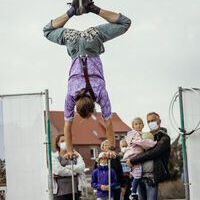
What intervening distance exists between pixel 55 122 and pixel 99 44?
69252 mm

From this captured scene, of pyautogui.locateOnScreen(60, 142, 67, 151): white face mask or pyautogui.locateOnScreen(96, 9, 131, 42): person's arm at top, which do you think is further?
pyautogui.locateOnScreen(60, 142, 67, 151): white face mask

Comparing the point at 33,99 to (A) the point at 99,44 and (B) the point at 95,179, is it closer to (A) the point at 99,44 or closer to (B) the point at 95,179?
(B) the point at 95,179

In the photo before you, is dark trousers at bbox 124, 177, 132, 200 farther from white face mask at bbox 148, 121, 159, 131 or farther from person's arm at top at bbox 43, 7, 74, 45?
person's arm at top at bbox 43, 7, 74, 45

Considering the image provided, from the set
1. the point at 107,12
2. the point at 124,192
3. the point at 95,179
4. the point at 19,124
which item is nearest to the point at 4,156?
the point at 19,124

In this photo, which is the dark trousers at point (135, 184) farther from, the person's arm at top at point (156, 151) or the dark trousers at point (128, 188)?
the dark trousers at point (128, 188)

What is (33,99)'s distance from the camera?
9578 millimetres

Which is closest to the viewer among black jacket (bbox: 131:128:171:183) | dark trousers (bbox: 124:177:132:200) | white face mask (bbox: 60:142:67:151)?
black jacket (bbox: 131:128:171:183)

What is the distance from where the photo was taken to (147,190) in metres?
9.59

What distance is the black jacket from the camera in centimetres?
944

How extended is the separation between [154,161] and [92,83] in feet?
9.12

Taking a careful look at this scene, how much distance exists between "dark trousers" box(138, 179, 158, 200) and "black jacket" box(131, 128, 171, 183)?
140 mm

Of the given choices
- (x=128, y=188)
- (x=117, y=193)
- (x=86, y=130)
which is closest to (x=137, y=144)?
(x=117, y=193)

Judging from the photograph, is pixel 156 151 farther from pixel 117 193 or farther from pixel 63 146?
pixel 63 146

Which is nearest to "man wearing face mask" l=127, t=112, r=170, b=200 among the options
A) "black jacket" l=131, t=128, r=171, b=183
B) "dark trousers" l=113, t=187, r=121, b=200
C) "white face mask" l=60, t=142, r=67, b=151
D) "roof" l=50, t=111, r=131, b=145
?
"black jacket" l=131, t=128, r=171, b=183
